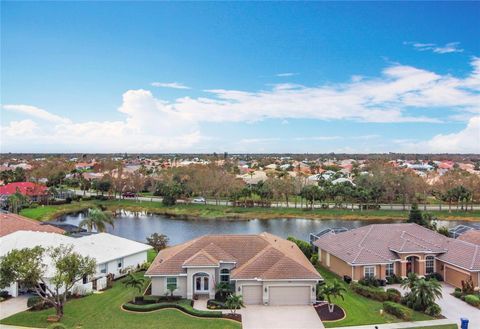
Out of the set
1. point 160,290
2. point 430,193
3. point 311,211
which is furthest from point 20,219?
point 430,193

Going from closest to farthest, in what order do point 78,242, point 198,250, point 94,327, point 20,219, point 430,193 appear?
point 94,327 → point 198,250 → point 78,242 → point 20,219 → point 430,193

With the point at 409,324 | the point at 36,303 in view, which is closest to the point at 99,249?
the point at 36,303

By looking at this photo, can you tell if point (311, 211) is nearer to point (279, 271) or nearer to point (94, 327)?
point (279, 271)

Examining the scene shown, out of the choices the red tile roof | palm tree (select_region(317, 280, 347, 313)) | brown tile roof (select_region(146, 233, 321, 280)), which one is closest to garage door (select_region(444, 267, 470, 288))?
palm tree (select_region(317, 280, 347, 313))

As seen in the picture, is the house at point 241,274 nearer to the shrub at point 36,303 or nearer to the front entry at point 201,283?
the front entry at point 201,283

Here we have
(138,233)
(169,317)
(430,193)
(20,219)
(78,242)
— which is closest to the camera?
(169,317)

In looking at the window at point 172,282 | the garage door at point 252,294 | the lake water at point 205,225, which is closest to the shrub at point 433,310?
the garage door at point 252,294

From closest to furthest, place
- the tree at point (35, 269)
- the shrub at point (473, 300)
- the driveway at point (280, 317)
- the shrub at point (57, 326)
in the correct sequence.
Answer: the shrub at point (57, 326)
the tree at point (35, 269)
the driveway at point (280, 317)
the shrub at point (473, 300)
